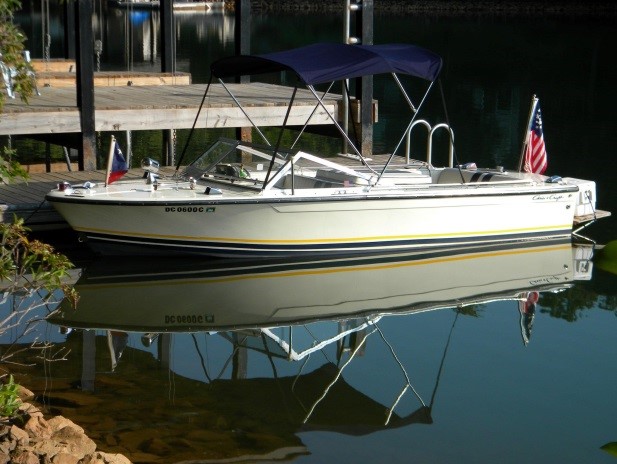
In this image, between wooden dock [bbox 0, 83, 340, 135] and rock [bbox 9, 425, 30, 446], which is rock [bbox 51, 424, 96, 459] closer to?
rock [bbox 9, 425, 30, 446]

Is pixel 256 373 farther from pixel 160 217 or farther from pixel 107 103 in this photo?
pixel 107 103

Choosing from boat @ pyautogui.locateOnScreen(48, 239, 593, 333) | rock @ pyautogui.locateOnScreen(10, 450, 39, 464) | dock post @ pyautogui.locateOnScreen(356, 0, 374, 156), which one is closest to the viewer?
rock @ pyautogui.locateOnScreen(10, 450, 39, 464)

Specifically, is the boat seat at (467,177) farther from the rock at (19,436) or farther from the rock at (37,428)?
the rock at (19,436)

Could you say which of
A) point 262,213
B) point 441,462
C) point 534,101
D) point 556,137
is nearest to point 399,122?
point 556,137

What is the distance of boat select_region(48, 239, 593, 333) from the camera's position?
36.6ft

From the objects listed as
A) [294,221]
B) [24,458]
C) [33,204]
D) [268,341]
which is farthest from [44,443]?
[33,204]

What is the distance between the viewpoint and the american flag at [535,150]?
14609 mm

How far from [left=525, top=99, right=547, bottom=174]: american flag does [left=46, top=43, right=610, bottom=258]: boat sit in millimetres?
633

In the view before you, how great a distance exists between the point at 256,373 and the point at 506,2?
59359mm

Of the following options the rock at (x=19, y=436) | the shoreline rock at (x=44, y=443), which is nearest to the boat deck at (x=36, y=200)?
the shoreline rock at (x=44, y=443)

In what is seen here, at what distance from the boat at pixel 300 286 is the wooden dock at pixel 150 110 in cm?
227

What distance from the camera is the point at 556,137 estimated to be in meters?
24.4

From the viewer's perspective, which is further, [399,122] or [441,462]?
[399,122]

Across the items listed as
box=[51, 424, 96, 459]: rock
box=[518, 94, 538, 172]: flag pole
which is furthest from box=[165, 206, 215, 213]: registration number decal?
box=[51, 424, 96, 459]: rock
